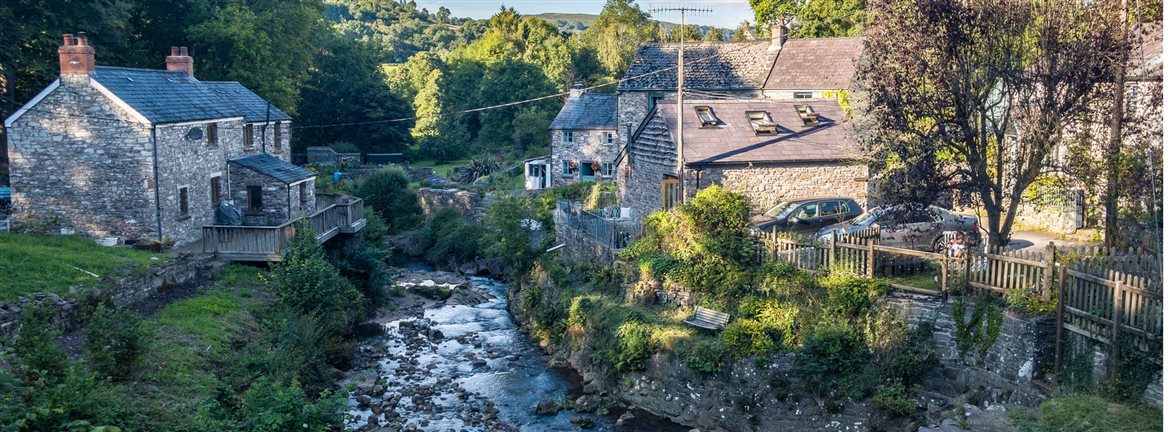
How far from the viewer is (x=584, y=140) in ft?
170

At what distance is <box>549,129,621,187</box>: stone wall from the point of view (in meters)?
51.2

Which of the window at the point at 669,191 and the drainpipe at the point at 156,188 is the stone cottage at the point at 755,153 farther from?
the drainpipe at the point at 156,188

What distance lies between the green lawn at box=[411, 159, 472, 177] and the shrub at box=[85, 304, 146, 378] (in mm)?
43602

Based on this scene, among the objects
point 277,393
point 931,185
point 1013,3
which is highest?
point 1013,3

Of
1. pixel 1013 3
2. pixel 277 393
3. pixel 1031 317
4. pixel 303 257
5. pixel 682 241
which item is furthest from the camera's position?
pixel 303 257

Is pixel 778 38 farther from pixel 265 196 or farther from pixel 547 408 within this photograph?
pixel 547 408

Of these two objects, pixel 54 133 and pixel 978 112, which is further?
pixel 54 133

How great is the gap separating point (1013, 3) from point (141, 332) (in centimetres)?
1791

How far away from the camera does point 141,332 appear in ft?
58.7

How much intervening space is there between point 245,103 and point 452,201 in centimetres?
1437

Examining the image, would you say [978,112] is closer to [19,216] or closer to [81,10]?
[19,216]

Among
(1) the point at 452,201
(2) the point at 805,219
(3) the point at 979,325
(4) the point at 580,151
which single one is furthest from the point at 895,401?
(4) the point at 580,151

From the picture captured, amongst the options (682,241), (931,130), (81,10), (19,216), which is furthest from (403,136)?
(931,130)

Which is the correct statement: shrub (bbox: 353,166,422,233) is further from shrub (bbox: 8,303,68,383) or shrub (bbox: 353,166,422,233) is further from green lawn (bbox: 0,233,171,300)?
shrub (bbox: 8,303,68,383)
